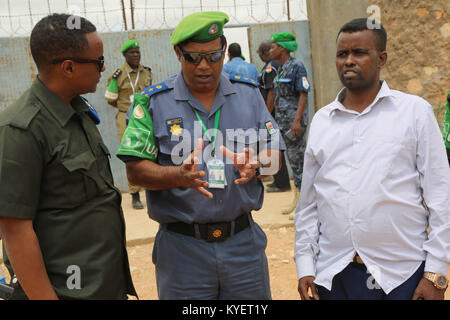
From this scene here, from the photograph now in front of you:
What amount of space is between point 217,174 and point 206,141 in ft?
0.65

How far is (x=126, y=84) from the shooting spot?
6707 mm

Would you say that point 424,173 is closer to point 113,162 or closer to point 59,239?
point 59,239

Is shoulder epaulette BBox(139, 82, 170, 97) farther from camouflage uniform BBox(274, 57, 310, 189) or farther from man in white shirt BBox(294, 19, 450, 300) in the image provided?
camouflage uniform BBox(274, 57, 310, 189)

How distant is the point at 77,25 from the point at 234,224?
1168 mm

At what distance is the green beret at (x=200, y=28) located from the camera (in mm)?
2227

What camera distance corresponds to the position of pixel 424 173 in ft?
6.46

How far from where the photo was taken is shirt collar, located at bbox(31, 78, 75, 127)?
73.9 inches

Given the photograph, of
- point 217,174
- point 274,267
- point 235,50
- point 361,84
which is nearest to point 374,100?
point 361,84

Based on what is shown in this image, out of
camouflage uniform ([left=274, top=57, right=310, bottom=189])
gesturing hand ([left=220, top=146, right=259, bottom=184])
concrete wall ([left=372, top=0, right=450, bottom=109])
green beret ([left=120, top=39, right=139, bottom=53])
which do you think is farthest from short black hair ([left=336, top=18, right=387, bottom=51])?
green beret ([left=120, top=39, right=139, bottom=53])

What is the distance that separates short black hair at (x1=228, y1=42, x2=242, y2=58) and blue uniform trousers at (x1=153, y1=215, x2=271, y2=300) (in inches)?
198

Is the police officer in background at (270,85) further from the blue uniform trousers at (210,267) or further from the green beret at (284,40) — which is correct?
the blue uniform trousers at (210,267)

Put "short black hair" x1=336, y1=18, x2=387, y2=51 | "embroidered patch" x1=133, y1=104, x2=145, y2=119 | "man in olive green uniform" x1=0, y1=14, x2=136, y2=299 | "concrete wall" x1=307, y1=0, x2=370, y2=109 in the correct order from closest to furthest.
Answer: "man in olive green uniform" x1=0, y1=14, x2=136, y2=299 < "short black hair" x1=336, y1=18, x2=387, y2=51 < "embroidered patch" x1=133, y1=104, x2=145, y2=119 < "concrete wall" x1=307, y1=0, x2=370, y2=109

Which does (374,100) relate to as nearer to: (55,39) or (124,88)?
(55,39)
